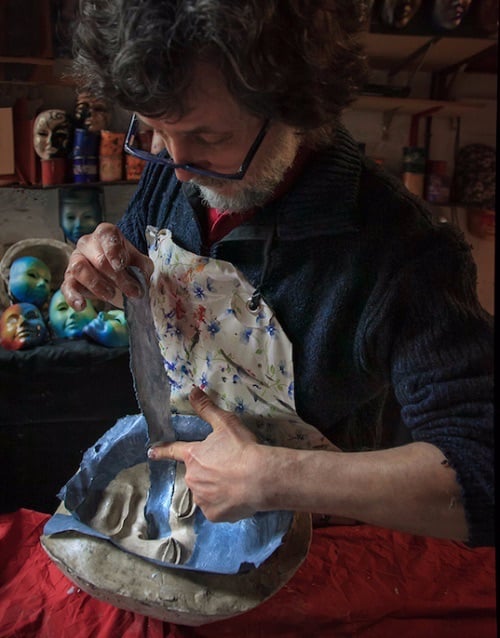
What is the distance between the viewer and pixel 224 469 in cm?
48

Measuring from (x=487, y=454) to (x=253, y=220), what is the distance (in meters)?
0.28

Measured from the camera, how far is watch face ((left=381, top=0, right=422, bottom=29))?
3.13 feet

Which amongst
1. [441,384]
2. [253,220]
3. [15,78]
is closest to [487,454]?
[441,384]

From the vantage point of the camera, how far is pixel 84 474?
1.98ft

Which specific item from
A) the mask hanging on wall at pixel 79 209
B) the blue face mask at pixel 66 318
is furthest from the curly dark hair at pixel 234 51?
the blue face mask at pixel 66 318

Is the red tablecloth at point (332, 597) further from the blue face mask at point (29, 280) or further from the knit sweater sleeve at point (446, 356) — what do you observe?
the blue face mask at point (29, 280)

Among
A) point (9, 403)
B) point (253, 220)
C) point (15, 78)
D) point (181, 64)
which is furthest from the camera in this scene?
point (9, 403)

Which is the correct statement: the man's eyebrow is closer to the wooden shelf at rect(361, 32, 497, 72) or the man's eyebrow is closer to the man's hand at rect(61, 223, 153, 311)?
the man's hand at rect(61, 223, 153, 311)

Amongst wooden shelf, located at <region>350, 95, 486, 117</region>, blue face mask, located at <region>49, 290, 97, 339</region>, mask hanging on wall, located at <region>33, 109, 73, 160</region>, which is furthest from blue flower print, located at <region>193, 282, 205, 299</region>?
mask hanging on wall, located at <region>33, 109, 73, 160</region>

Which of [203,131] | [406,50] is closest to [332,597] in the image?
[203,131]

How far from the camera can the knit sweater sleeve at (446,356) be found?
1.28 feet

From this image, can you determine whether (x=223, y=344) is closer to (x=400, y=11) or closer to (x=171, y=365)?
(x=171, y=365)

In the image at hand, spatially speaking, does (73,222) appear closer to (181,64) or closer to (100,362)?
(100,362)

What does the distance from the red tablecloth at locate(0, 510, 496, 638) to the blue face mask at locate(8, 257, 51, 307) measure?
16.3 inches
